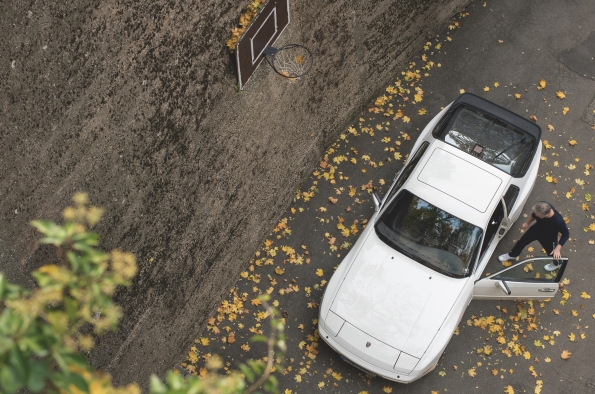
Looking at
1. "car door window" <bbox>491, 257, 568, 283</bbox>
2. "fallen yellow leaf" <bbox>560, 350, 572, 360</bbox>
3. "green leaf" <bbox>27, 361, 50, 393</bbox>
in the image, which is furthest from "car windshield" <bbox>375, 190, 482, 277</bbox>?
"green leaf" <bbox>27, 361, 50, 393</bbox>

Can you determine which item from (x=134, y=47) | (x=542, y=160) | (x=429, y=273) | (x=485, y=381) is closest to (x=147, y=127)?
(x=134, y=47)

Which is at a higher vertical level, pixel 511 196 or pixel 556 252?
pixel 511 196

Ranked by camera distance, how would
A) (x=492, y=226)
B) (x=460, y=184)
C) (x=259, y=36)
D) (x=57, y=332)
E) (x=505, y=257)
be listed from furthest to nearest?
1. (x=505, y=257)
2. (x=492, y=226)
3. (x=460, y=184)
4. (x=259, y=36)
5. (x=57, y=332)

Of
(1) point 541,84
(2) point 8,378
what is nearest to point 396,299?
(1) point 541,84

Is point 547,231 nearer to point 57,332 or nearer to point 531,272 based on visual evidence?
point 531,272

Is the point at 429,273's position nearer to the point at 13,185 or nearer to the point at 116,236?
the point at 116,236

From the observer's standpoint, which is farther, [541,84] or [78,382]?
[541,84]
